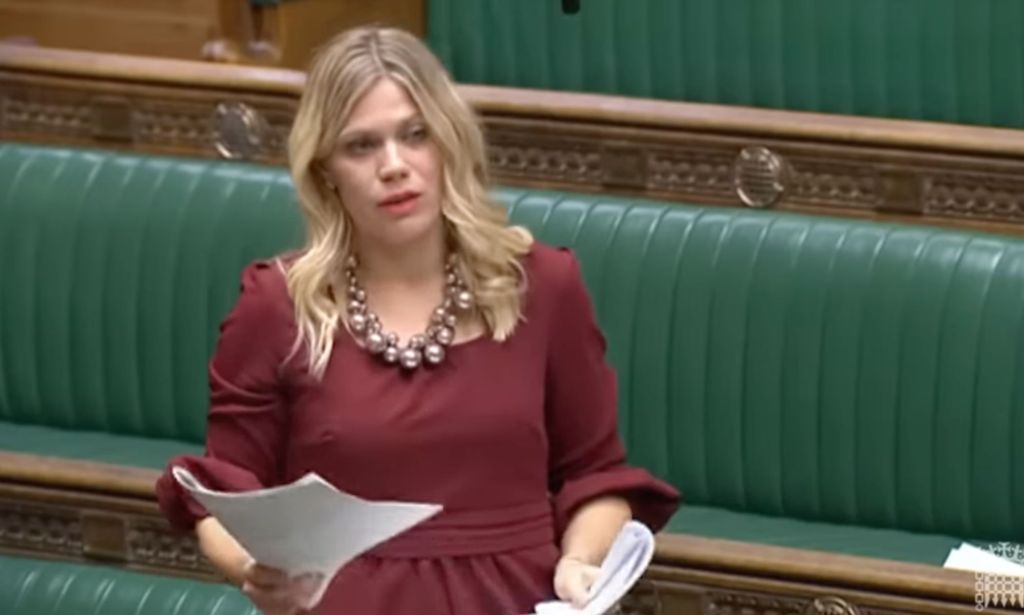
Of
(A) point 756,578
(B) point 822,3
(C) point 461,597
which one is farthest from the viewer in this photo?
(B) point 822,3

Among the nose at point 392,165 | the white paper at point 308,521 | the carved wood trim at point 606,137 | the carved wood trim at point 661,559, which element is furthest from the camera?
the carved wood trim at point 606,137

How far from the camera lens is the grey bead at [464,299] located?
4.01ft

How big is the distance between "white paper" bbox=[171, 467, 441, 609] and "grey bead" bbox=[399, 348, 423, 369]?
10cm

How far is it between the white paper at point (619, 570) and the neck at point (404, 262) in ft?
0.60

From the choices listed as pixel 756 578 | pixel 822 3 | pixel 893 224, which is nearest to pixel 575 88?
pixel 822 3

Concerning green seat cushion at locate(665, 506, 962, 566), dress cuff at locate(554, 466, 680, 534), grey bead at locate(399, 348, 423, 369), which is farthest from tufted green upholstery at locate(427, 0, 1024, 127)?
grey bead at locate(399, 348, 423, 369)

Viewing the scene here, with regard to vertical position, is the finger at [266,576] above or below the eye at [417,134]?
below

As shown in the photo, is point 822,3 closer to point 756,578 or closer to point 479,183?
point 756,578

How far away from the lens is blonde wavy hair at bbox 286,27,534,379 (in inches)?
47.5

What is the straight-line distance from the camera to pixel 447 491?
3.97ft

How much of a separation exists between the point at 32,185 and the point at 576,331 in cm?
125

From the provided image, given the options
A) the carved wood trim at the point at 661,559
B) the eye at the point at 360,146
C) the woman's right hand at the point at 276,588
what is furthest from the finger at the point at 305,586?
the carved wood trim at the point at 661,559

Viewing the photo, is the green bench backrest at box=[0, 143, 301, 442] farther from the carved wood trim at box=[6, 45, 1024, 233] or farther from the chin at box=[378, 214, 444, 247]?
the chin at box=[378, 214, 444, 247]

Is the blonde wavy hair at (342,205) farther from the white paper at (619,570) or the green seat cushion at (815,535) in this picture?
the green seat cushion at (815,535)
